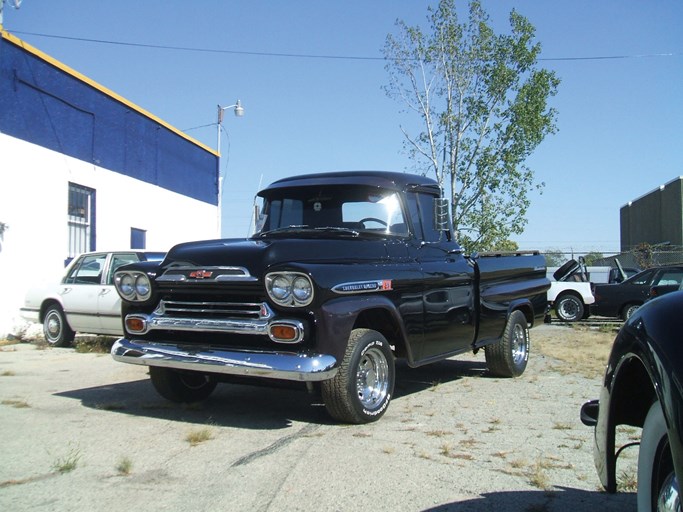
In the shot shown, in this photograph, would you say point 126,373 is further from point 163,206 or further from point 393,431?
point 163,206

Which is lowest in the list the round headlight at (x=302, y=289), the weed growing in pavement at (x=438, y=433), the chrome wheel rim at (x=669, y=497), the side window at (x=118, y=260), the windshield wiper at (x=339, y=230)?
the weed growing in pavement at (x=438, y=433)

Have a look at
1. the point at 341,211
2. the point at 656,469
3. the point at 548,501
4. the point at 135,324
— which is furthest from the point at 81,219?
the point at 656,469

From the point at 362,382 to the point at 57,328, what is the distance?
25.3ft

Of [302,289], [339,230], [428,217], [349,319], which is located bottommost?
[349,319]

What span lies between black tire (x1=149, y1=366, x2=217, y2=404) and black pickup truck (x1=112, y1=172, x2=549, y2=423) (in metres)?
0.01

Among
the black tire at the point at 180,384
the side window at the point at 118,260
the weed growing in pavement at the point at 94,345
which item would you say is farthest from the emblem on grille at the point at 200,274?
the weed growing in pavement at the point at 94,345

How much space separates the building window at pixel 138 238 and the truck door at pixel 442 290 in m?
13.0

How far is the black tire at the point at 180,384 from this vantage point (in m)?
6.13

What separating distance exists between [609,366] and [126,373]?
21.8ft

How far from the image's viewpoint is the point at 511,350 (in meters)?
7.98

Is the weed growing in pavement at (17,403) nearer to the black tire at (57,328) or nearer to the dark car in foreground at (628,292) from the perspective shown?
the black tire at (57,328)

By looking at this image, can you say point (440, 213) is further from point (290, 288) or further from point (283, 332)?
point (283, 332)

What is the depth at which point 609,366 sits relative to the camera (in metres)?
2.80

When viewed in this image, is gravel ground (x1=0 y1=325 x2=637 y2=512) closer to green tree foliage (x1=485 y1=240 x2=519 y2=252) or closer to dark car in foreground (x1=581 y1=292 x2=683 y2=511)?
dark car in foreground (x1=581 y1=292 x2=683 y2=511)
